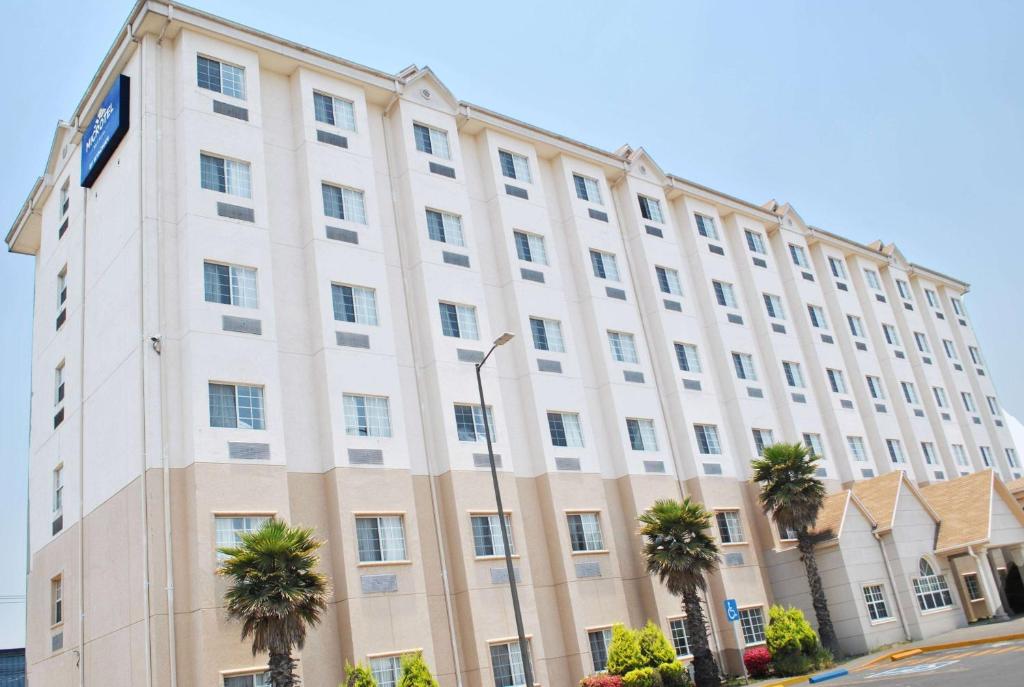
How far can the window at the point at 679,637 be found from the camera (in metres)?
33.4

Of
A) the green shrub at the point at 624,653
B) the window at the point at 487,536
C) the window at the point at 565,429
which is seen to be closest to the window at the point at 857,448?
the window at the point at 565,429

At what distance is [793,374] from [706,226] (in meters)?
8.67

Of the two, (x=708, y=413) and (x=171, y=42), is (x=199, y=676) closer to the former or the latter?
(x=171, y=42)

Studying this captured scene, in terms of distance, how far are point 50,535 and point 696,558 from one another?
72.4 feet

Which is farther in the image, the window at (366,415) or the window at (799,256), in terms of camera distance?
the window at (799,256)

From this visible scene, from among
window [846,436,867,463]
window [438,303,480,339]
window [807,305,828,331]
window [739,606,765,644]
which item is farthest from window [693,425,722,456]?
window [807,305,828,331]

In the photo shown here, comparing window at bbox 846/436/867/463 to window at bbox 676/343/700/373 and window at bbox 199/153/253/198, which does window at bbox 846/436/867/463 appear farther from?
window at bbox 199/153/253/198

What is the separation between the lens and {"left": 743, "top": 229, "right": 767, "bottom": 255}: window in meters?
49.2

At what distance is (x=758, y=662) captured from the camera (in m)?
33.6

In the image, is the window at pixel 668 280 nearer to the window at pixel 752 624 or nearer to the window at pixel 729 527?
the window at pixel 729 527

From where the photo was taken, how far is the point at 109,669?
25.3 meters

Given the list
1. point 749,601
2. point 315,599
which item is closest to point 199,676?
point 315,599

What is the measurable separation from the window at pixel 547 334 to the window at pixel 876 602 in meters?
15.9

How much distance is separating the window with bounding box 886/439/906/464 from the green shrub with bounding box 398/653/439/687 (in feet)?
112
